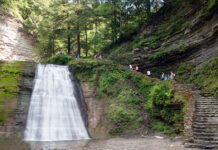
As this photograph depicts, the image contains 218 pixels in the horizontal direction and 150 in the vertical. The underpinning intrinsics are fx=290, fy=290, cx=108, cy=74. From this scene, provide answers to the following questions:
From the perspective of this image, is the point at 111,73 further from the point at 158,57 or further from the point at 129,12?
the point at 129,12

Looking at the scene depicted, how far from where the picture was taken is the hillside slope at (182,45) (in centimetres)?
2366

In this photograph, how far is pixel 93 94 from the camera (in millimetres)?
23484

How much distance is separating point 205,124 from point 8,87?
14310 millimetres

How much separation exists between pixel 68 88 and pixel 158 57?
9.41 metres

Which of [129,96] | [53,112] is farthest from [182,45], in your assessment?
[53,112]

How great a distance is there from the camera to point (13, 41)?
42781 millimetres

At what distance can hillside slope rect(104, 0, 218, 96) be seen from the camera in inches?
931

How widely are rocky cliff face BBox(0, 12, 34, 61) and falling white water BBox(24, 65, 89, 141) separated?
16.5 m

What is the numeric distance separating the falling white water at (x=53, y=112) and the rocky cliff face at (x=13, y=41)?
1651 cm

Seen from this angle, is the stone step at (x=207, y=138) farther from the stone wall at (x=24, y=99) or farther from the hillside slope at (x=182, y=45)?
the stone wall at (x=24, y=99)

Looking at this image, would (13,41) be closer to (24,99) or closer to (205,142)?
(24,99)

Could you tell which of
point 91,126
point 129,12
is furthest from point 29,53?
point 91,126

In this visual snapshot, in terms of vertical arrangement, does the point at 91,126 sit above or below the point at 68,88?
below

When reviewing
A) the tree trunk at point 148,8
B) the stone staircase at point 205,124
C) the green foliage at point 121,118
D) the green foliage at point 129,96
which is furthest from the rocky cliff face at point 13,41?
the stone staircase at point 205,124
